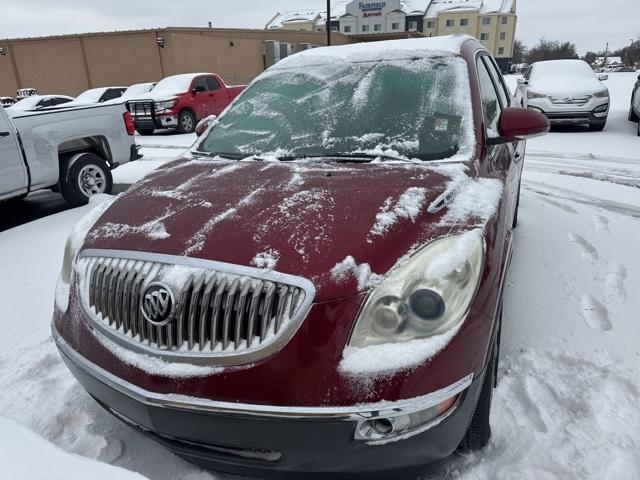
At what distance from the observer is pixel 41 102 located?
50.1 ft

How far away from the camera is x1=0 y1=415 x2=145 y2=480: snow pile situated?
1276mm

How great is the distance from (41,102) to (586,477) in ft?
57.3

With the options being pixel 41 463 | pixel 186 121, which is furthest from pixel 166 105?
pixel 41 463

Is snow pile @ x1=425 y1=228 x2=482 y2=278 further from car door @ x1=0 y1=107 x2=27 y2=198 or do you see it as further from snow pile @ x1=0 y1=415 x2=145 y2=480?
car door @ x1=0 y1=107 x2=27 y2=198

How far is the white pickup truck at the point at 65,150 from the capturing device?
5633 millimetres

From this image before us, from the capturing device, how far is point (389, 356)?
1515mm

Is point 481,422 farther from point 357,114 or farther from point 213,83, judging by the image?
point 213,83

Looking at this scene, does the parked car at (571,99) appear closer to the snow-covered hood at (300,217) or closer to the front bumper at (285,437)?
the snow-covered hood at (300,217)

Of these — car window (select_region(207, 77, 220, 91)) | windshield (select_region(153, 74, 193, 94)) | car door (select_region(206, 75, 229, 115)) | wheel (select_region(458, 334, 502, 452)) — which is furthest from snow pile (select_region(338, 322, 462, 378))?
car window (select_region(207, 77, 220, 91))

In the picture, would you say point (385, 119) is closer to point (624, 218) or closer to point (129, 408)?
point (129, 408)

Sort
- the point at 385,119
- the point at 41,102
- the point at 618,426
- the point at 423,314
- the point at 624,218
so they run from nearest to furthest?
the point at 423,314
the point at 618,426
the point at 385,119
the point at 624,218
the point at 41,102

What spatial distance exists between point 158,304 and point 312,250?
0.55m

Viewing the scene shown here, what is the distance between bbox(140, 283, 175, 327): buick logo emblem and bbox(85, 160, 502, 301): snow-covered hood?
0.14m

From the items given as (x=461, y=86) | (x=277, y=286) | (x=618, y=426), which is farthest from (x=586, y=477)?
(x=461, y=86)
